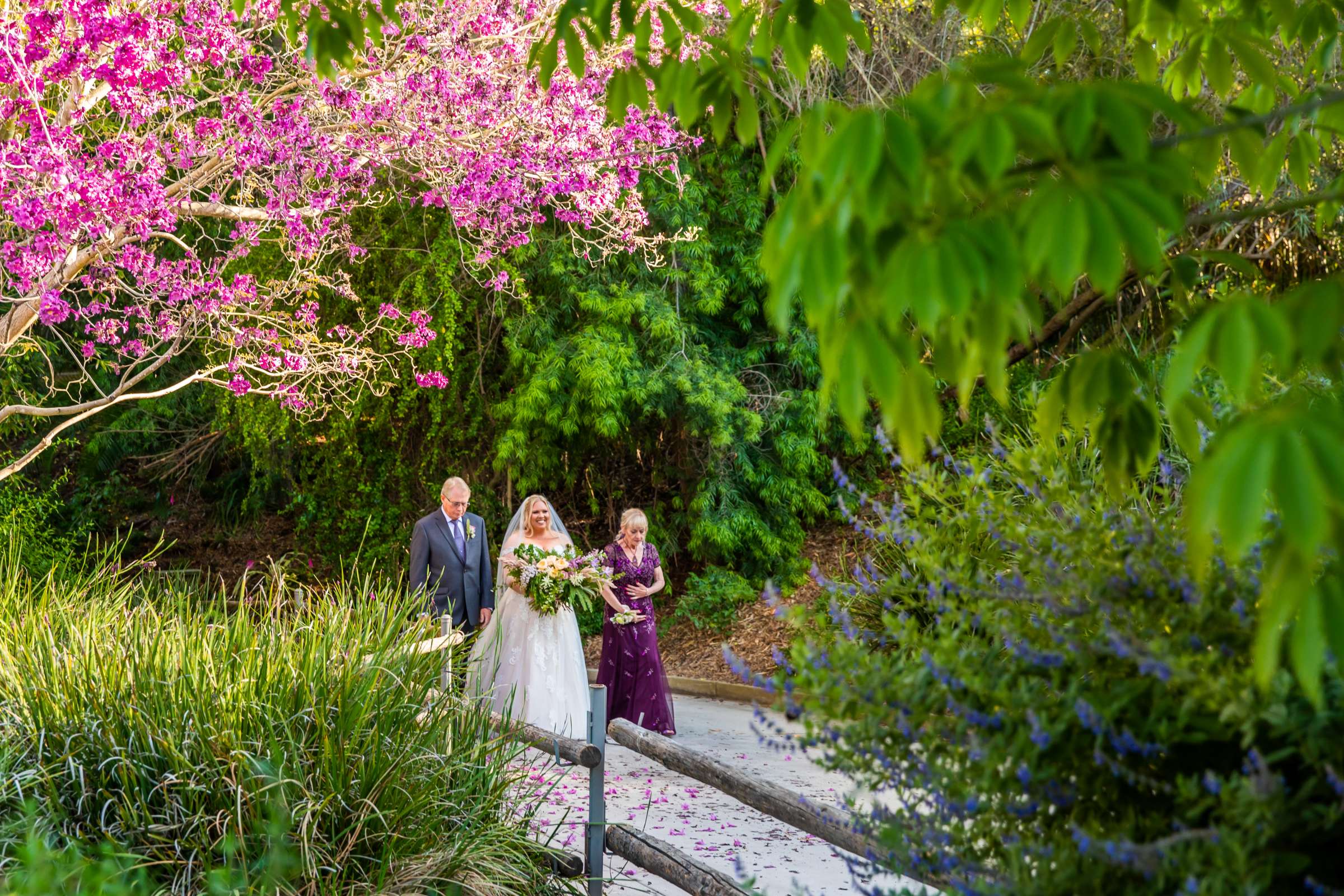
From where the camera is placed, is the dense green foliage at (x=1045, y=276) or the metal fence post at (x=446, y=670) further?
the metal fence post at (x=446, y=670)

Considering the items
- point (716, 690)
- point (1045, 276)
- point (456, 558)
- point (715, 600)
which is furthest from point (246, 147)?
point (715, 600)

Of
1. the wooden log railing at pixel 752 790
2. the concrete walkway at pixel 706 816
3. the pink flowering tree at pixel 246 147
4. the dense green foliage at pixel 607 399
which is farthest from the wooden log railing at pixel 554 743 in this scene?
the dense green foliage at pixel 607 399

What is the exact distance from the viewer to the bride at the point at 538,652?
30.7ft

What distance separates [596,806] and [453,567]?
4675 mm

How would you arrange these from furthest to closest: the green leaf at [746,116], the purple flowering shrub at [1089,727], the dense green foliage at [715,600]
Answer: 1. the dense green foliage at [715,600]
2. the green leaf at [746,116]
3. the purple flowering shrub at [1089,727]

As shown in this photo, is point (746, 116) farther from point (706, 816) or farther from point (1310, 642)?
point (706, 816)

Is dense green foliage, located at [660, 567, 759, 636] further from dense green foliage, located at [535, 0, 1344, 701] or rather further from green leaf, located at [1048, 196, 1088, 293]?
green leaf, located at [1048, 196, 1088, 293]

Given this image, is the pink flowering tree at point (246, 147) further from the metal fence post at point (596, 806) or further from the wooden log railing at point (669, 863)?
the wooden log railing at point (669, 863)

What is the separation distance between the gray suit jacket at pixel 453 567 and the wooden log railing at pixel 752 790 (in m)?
3.72

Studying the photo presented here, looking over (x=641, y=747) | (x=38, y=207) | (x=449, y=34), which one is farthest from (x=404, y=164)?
(x=641, y=747)

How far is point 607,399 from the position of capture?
13.7m

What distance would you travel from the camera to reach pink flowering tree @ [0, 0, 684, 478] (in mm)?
7004

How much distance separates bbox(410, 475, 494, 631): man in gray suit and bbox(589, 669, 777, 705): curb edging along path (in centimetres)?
283

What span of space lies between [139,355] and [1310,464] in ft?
30.1
